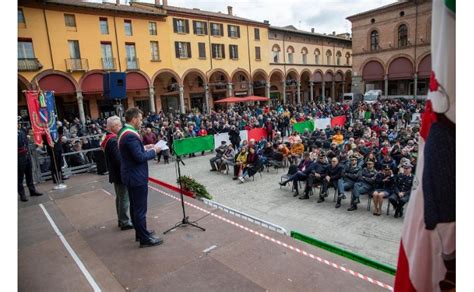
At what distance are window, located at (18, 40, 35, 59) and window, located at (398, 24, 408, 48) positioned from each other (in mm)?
35259

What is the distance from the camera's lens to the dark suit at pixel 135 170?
162 inches

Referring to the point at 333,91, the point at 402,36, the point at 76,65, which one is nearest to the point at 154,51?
the point at 76,65

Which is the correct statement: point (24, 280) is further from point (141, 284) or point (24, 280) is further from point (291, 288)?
point (291, 288)

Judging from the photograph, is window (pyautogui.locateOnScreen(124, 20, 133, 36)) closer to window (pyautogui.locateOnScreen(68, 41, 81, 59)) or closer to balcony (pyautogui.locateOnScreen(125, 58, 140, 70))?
balcony (pyautogui.locateOnScreen(125, 58, 140, 70))

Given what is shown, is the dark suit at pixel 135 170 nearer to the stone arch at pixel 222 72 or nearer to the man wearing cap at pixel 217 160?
the man wearing cap at pixel 217 160

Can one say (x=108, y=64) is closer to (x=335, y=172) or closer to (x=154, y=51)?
(x=154, y=51)

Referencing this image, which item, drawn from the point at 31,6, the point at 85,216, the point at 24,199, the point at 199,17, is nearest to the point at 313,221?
the point at 85,216

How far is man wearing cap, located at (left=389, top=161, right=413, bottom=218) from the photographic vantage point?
6.55m

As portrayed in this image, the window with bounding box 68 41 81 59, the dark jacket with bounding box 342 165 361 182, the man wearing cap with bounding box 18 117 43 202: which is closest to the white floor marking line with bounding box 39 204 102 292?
the man wearing cap with bounding box 18 117 43 202

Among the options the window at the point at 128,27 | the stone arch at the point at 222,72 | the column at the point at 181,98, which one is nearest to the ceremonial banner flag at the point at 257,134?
the column at the point at 181,98

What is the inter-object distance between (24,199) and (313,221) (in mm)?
6745

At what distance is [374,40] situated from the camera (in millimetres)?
35688

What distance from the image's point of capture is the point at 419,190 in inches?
56.8
